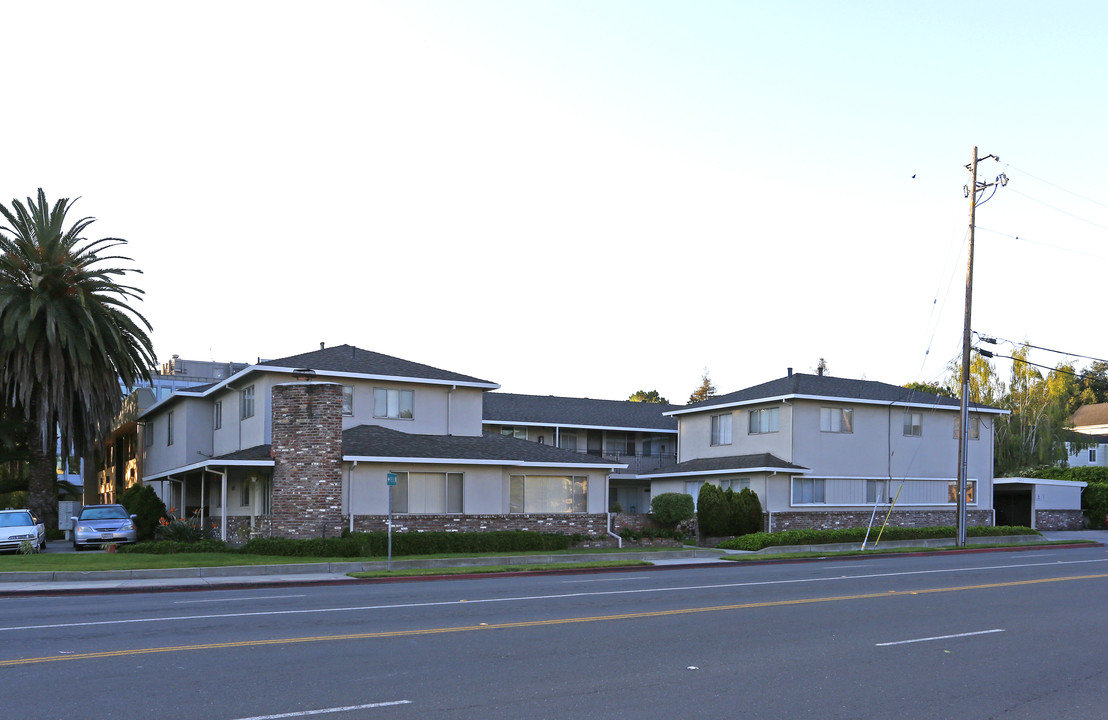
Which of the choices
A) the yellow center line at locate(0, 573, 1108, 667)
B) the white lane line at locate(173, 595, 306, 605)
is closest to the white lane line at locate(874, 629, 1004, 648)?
the yellow center line at locate(0, 573, 1108, 667)

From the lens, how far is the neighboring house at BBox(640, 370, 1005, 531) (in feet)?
138

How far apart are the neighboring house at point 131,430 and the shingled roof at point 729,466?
19677 mm

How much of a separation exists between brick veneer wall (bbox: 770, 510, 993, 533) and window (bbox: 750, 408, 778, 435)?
387cm

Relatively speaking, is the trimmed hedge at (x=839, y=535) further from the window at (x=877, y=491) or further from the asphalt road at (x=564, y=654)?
the asphalt road at (x=564, y=654)

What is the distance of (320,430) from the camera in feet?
103

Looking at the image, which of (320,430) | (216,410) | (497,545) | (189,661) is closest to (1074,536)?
(497,545)

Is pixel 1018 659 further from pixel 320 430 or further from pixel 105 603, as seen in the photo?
Answer: pixel 320 430

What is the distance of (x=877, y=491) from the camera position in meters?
44.2

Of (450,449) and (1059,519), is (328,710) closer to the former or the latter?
(450,449)

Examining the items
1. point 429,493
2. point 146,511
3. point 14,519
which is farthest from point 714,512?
point 14,519

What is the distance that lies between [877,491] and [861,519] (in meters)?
1.49

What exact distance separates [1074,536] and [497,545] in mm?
26831

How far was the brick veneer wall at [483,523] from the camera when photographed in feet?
107

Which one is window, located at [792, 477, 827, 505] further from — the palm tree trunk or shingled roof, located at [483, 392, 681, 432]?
the palm tree trunk
